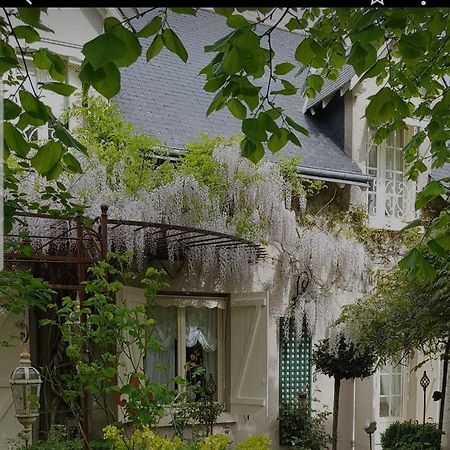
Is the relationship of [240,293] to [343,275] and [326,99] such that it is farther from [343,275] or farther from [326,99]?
[326,99]

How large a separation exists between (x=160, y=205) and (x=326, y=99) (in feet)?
9.02

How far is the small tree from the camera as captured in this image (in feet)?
23.1

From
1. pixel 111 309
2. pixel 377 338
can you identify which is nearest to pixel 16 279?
pixel 111 309

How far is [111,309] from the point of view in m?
3.87

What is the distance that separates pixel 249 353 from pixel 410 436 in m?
1.78

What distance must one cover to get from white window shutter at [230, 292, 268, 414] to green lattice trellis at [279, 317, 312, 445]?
528mm

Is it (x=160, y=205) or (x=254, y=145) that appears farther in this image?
(x=160, y=205)

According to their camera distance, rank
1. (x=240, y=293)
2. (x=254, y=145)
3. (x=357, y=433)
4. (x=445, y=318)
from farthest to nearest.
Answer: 1. (x=357, y=433)
2. (x=240, y=293)
3. (x=445, y=318)
4. (x=254, y=145)

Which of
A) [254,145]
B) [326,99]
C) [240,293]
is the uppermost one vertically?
[326,99]

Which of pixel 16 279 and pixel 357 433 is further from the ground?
pixel 16 279

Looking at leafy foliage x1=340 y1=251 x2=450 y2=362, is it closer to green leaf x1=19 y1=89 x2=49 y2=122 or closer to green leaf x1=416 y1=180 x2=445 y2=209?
green leaf x1=416 y1=180 x2=445 y2=209

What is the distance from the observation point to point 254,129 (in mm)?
1608

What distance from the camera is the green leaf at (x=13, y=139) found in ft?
5.02

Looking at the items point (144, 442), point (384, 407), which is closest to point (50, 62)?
point (144, 442)
